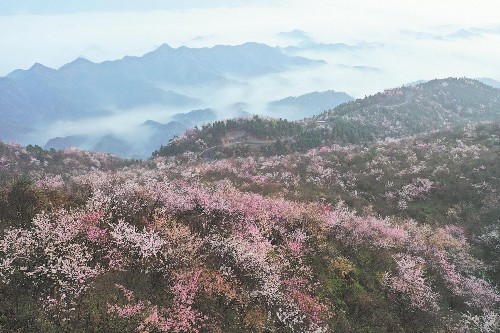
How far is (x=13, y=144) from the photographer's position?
9144 centimetres

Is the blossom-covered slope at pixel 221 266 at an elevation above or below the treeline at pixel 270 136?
above

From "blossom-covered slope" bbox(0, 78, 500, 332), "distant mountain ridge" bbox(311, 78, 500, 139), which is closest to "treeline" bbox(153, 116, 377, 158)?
"distant mountain ridge" bbox(311, 78, 500, 139)

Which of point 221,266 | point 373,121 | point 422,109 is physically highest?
point 221,266

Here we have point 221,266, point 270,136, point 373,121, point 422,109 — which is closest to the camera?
point 221,266

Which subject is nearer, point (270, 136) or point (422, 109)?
point (270, 136)

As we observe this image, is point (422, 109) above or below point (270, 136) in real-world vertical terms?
above

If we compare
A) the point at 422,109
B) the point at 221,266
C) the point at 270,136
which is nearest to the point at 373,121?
the point at 422,109

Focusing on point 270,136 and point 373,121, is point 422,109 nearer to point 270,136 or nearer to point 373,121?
point 373,121

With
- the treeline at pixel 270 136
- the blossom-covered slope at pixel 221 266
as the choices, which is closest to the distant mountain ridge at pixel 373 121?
the treeline at pixel 270 136

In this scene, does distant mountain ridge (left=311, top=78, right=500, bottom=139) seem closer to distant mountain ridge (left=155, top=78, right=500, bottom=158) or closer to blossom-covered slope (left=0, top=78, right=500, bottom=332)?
distant mountain ridge (left=155, top=78, right=500, bottom=158)

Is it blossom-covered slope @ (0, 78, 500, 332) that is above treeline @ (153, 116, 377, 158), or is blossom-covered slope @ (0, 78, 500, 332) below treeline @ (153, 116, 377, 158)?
above

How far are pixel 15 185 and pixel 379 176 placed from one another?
45.5 metres

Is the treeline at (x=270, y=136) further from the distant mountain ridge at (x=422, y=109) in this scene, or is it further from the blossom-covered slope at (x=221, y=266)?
the blossom-covered slope at (x=221, y=266)

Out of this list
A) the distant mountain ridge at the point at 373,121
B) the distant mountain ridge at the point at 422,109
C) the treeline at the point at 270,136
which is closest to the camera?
the treeline at the point at 270,136
